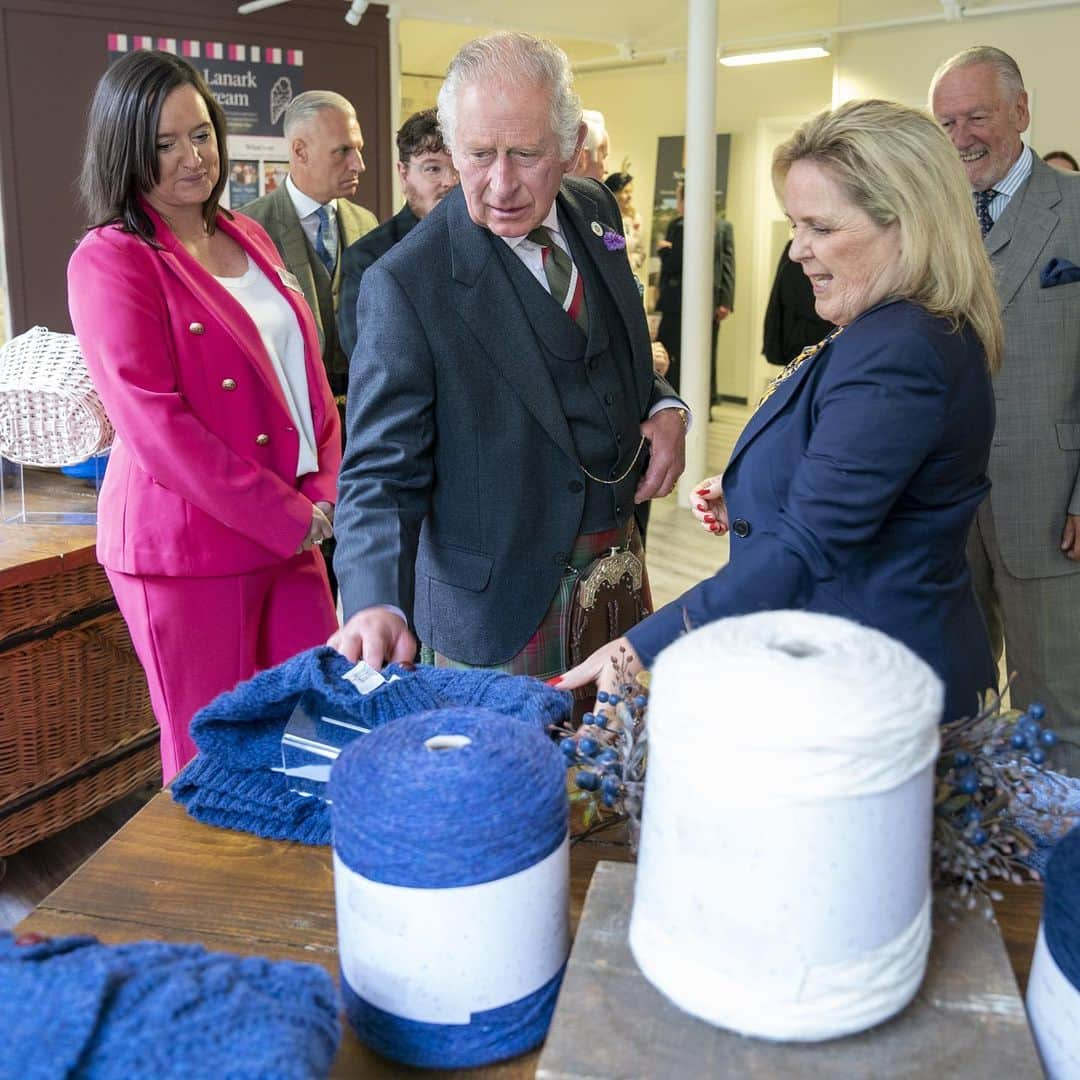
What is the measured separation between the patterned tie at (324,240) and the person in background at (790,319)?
3944 mm

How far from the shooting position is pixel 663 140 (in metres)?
10.9

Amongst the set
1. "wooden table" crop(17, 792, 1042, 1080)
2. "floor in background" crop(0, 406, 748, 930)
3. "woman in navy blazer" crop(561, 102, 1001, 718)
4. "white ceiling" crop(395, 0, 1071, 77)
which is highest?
"white ceiling" crop(395, 0, 1071, 77)

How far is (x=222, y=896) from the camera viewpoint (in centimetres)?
122

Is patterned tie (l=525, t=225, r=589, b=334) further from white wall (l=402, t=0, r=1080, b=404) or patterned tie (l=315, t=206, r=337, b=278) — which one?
white wall (l=402, t=0, r=1080, b=404)

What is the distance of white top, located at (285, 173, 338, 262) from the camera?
394 cm

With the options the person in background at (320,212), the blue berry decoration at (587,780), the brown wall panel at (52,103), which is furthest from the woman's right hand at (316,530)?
the brown wall panel at (52,103)

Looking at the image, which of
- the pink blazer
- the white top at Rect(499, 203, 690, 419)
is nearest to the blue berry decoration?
the white top at Rect(499, 203, 690, 419)

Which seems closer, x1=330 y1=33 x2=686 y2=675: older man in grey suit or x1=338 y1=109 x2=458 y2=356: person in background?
x1=330 y1=33 x2=686 y2=675: older man in grey suit

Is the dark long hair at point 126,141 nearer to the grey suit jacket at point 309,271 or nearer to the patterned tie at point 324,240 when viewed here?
the grey suit jacket at point 309,271

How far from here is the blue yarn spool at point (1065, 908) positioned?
812 millimetres

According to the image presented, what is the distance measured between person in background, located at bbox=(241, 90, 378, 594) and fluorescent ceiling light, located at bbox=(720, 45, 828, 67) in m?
6.05

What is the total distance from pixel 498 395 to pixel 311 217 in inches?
90.5

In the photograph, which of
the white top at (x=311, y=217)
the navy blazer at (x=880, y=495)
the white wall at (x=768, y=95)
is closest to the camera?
the navy blazer at (x=880, y=495)

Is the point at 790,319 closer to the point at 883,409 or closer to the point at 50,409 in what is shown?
the point at 50,409
